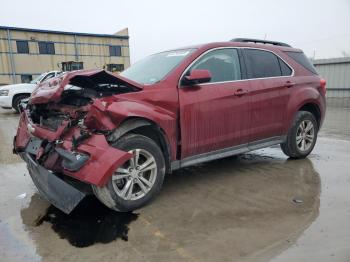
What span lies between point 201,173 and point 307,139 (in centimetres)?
210

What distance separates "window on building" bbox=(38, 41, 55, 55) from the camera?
33.9m

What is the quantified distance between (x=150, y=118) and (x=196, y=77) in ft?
2.42

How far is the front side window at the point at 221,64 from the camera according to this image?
4.22m

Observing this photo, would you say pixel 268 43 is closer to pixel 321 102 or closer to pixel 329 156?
pixel 321 102

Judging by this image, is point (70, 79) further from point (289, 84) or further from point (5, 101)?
point (5, 101)

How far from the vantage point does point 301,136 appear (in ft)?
18.0

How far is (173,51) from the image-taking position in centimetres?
455

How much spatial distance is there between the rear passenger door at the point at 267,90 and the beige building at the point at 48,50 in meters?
25.8

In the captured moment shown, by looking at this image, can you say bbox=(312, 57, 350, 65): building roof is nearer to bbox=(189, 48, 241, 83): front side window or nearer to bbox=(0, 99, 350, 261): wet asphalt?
bbox=(0, 99, 350, 261): wet asphalt

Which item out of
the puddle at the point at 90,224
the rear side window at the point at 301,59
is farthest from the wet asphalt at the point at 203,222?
the rear side window at the point at 301,59

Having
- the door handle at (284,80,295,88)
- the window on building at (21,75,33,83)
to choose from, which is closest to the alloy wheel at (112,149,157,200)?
the door handle at (284,80,295,88)

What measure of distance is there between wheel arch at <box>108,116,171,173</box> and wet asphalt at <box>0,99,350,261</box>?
606 mm

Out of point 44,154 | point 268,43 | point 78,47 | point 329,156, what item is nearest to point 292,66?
point 268,43

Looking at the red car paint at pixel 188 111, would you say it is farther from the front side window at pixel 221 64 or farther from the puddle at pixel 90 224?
the puddle at pixel 90 224
